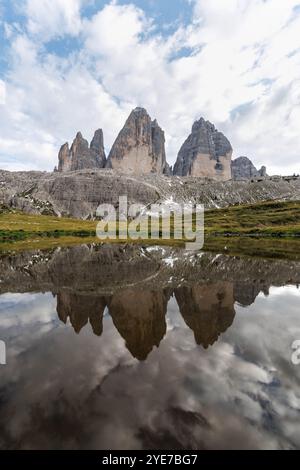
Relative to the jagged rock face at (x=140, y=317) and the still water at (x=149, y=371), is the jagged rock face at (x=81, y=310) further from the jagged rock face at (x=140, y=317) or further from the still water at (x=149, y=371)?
the jagged rock face at (x=140, y=317)

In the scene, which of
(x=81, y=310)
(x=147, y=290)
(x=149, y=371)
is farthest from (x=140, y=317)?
(x=147, y=290)

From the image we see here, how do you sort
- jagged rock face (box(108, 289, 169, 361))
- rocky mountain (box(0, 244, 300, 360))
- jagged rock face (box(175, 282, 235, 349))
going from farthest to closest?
rocky mountain (box(0, 244, 300, 360)), jagged rock face (box(175, 282, 235, 349)), jagged rock face (box(108, 289, 169, 361))

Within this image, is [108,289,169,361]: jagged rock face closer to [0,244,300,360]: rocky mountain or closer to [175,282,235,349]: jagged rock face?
[0,244,300,360]: rocky mountain

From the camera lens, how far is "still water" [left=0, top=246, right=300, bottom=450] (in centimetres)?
1032

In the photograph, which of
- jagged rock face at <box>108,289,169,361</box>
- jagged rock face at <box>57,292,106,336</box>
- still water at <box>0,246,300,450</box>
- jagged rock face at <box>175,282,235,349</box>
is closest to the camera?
still water at <box>0,246,300,450</box>

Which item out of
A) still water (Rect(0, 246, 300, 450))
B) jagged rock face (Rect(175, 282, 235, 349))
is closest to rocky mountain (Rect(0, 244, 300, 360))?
jagged rock face (Rect(175, 282, 235, 349))

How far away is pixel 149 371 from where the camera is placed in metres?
14.7

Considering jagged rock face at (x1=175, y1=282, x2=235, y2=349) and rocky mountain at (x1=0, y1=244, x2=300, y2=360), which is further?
rocky mountain at (x1=0, y1=244, x2=300, y2=360)

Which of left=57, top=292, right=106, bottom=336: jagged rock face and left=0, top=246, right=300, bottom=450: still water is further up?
left=0, top=246, right=300, bottom=450: still water

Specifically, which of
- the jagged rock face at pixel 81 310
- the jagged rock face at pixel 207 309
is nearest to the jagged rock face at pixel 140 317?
the jagged rock face at pixel 81 310

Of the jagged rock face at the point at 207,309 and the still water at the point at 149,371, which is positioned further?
the jagged rock face at the point at 207,309

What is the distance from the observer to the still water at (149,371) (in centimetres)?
1032

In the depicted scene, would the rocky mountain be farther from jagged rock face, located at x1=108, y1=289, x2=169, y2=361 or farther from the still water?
the still water
